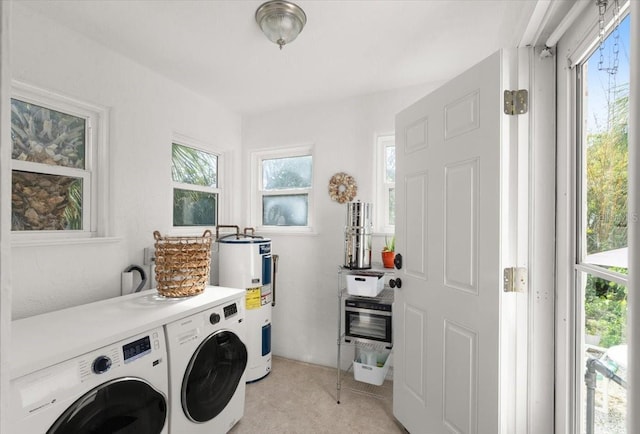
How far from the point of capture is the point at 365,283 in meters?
2.29

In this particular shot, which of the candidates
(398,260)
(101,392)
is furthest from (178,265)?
(398,260)

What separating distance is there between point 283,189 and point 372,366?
73.8 inches

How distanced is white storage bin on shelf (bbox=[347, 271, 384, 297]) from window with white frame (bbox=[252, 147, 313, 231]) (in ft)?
3.01

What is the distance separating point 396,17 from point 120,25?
1642 millimetres

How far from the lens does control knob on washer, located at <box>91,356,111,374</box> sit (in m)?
1.20

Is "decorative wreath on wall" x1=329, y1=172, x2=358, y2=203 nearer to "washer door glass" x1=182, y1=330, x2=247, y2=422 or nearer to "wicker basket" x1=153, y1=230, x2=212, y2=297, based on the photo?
"wicker basket" x1=153, y1=230, x2=212, y2=297

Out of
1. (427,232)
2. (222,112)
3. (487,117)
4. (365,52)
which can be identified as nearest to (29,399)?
(427,232)

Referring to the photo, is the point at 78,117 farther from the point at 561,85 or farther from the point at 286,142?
the point at 561,85

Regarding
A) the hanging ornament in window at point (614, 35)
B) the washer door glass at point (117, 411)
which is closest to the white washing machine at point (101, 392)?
the washer door glass at point (117, 411)

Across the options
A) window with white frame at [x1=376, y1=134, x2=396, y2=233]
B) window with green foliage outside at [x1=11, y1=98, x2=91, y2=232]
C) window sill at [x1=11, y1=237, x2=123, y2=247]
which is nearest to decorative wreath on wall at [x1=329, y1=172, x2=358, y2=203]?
window with white frame at [x1=376, y1=134, x2=396, y2=233]

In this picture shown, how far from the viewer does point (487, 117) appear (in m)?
1.39

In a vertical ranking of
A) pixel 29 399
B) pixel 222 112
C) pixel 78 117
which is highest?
pixel 222 112

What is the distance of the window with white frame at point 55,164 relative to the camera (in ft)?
5.60

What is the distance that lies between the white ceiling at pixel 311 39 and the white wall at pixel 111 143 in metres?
0.12
